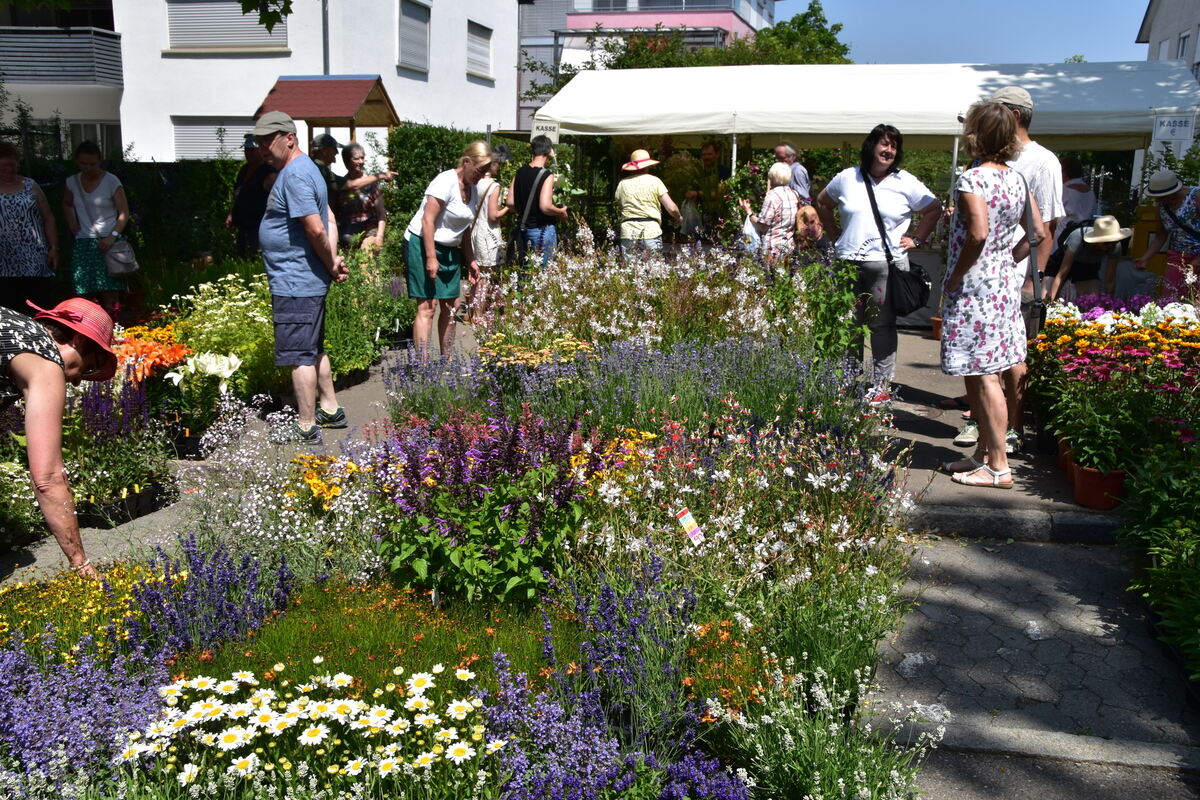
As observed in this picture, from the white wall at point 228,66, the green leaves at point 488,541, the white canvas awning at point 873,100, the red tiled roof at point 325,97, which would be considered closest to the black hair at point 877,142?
the green leaves at point 488,541

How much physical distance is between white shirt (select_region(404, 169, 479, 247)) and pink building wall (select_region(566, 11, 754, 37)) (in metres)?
50.5

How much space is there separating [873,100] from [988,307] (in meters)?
8.81

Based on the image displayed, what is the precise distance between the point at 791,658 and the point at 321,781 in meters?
1.44

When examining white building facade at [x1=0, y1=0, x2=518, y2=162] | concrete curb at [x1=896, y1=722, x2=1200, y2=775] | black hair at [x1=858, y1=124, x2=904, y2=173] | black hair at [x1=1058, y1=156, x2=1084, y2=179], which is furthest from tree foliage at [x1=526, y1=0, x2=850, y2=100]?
concrete curb at [x1=896, y1=722, x2=1200, y2=775]

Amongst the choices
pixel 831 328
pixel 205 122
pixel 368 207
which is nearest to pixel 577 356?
pixel 831 328

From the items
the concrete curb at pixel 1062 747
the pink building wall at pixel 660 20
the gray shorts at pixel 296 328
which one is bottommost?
the concrete curb at pixel 1062 747

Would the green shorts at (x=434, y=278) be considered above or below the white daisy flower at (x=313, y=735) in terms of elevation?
above

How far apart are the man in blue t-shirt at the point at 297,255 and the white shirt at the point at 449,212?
1.21m

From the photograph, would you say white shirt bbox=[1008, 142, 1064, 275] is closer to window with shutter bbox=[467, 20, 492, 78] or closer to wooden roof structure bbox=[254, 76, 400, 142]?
wooden roof structure bbox=[254, 76, 400, 142]

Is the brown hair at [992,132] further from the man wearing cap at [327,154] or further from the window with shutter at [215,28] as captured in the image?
the window with shutter at [215,28]

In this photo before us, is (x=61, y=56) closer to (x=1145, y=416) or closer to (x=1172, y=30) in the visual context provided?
(x=1145, y=416)

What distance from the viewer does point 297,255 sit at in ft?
20.9

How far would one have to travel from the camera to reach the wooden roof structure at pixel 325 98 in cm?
1243

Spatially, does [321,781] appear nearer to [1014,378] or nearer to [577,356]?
[577,356]
